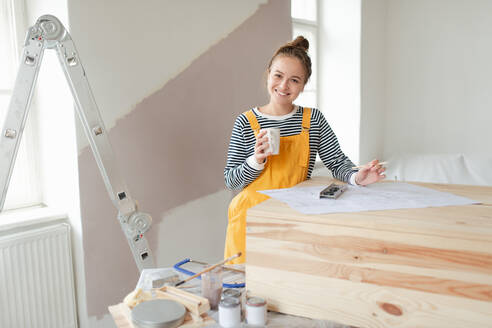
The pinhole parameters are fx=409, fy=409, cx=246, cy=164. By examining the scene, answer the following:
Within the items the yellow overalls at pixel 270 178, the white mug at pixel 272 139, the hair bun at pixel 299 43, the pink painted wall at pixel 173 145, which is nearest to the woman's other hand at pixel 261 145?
the white mug at pixel 272 139

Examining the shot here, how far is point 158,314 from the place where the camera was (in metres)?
0.88

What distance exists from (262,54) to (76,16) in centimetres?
123

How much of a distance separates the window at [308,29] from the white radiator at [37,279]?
2395 millimetres

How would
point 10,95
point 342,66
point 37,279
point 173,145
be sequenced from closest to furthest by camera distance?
point 37,279, point 10,95, point 173,145, point 342,66

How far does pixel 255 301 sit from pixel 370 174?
1.90 ft

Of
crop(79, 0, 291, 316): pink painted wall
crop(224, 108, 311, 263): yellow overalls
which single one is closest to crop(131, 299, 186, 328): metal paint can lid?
crop(224, 108, 311, 263): yellow overalls

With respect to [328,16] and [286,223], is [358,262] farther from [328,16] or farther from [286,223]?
[328,16]

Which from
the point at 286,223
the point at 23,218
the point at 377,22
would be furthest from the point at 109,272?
the point at 377,22

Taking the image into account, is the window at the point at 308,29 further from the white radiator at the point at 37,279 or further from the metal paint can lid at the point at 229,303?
the metal paint can lid at the point at 229,303

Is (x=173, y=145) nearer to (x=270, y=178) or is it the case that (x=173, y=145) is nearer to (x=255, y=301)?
(x=270, y=178)

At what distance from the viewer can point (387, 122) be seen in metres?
3.88

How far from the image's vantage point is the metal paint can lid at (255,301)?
88 centimetres

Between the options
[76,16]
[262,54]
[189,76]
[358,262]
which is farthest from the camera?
[262,54]

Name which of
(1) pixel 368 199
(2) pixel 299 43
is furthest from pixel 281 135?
→ (1) pixel 368 199
